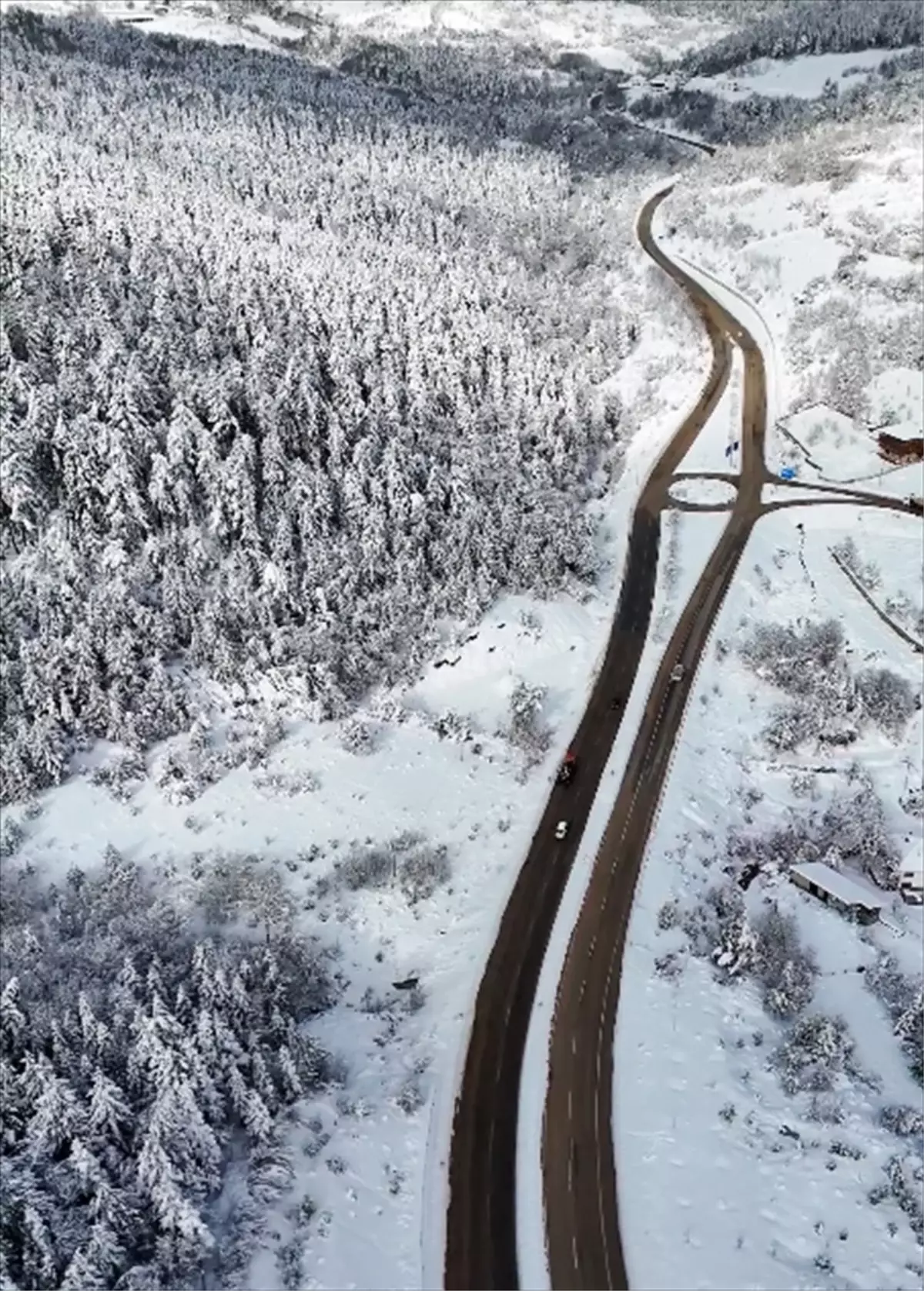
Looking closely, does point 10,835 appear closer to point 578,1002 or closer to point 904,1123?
point 578,1002

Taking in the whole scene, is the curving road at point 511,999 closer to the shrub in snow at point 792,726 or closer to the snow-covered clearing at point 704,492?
the snow-covered clearing at point 704,492

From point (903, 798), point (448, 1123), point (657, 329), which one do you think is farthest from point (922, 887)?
point (657, 329)

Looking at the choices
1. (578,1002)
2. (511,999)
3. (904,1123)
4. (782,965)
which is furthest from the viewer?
(782,965)

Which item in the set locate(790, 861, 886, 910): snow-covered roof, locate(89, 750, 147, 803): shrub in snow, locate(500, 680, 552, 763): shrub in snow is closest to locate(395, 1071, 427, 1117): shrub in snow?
locate(790, 861, 886, 910): snow-covered roof

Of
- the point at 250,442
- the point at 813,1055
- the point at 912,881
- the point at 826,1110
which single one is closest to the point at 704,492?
the point at 250,442

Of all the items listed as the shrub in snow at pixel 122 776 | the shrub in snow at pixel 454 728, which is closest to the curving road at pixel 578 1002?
the shrub in snow at pixel 454 728

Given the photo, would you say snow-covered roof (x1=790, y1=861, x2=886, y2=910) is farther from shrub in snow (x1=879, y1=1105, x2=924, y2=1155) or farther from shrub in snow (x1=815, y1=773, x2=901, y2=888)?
shrub in snow (x1=879, y1=1105, x2=924, y2=1155)
